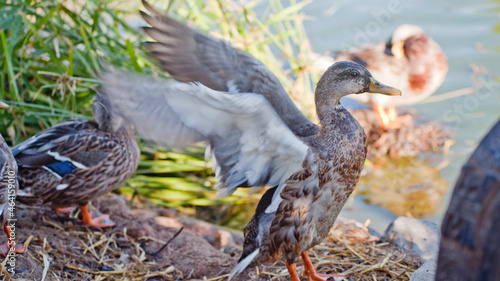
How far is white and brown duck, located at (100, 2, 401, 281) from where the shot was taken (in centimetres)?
→ 247

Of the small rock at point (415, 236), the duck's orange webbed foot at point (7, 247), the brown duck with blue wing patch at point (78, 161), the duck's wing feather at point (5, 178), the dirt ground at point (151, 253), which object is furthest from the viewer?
the small rock at point (415, 236)

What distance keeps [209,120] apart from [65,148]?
1.45 meters

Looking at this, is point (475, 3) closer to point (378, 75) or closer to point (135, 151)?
point (378, 75)

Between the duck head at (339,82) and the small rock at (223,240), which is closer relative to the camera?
the duck head at (339,82)

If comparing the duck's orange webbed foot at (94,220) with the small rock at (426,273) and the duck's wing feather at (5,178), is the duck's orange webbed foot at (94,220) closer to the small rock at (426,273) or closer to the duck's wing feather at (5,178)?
the duck's wing feather at (5,178)

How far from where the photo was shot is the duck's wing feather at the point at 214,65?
2.57m

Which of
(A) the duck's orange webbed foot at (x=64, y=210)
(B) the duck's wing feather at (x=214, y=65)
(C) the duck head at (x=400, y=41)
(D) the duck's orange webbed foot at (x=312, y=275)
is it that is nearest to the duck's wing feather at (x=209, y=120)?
(B) the duck's wing feather at (x=214, y=65)

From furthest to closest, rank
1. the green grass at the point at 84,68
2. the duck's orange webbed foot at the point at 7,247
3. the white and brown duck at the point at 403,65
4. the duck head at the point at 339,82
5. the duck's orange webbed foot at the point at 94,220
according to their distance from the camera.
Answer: the white and brown duck at the point at 403,65, the green grass at the point at 84,68, the duck's orange webbed foot at the point at 94,220, the duck's orange webbed foot at the point at 7,247, the duck head at the point at 339,82

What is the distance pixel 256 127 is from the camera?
249cm

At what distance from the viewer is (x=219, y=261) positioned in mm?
3443

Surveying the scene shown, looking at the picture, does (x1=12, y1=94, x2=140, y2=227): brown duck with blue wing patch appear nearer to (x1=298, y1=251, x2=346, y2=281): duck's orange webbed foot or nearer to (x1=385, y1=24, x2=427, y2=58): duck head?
(x1=298, y1=251, x2=346, y2=281): duck's orange webbed foot

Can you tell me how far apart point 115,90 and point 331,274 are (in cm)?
166

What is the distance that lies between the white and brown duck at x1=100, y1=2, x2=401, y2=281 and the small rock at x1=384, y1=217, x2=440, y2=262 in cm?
96

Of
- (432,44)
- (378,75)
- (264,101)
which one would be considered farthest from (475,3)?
(264,101)
